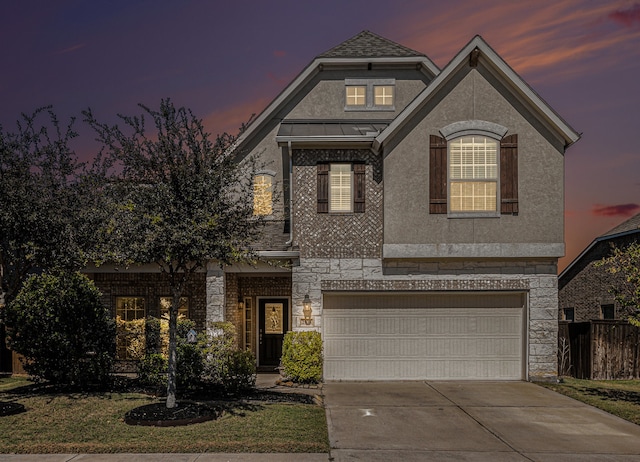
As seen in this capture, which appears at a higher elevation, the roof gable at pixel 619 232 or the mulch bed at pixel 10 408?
the roof gable at pixel 619 232

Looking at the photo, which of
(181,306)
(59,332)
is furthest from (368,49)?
(59,332)

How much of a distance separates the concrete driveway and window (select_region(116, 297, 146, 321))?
6069 millimetres

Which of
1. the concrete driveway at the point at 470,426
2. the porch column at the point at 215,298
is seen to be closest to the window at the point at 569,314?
the concrete driveway at the point at 470,426

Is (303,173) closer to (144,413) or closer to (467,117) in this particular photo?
(467,117)

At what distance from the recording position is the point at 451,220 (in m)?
14.4

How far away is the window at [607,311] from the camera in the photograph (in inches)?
856

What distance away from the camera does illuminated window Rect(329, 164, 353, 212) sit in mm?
14852

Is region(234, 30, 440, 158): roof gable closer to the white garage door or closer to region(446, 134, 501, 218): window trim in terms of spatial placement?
region(446, 134, 501, 218): window trim

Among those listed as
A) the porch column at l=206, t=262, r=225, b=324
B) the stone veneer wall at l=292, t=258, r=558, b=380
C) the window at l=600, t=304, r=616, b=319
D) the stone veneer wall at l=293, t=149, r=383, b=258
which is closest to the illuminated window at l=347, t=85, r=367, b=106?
the stone veneer wall at l=293, t=149, r=383, b=258

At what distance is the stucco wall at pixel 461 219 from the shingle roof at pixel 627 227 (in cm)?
762

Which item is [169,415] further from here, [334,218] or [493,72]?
[493,72]

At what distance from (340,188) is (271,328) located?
502cm

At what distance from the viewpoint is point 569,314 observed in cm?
2525

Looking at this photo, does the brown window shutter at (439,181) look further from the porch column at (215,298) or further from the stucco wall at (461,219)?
the porch column at (215,298)
